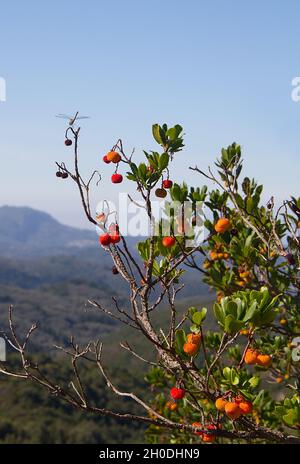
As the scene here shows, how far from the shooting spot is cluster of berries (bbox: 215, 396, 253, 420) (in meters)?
3.25

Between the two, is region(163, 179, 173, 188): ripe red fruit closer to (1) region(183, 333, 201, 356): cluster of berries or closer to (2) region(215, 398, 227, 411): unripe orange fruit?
(1) region(183, 333, 201, 356): cluster of berries

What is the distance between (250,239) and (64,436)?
8787 cm

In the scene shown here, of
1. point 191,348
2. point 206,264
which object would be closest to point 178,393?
point 191,348

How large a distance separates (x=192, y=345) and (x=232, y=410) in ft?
1.90

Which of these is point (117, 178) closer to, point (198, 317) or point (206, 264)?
point (198, 317)

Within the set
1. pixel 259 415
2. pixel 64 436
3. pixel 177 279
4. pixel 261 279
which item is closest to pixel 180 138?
pixel 177 279

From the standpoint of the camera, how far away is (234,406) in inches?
128

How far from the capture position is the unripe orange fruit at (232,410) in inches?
128

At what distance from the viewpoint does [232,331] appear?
3.17 metres

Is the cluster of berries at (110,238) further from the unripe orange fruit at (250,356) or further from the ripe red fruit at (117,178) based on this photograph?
the unripe orange fruit at (250,356)

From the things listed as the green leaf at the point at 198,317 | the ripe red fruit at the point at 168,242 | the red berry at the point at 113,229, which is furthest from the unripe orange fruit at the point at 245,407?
the red berry at the point at 113,229

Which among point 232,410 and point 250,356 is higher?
point 250,356

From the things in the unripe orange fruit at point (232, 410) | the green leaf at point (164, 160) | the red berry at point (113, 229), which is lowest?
the unripe orange fruit at point (232, 410)

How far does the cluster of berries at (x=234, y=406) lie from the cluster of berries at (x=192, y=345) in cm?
41
